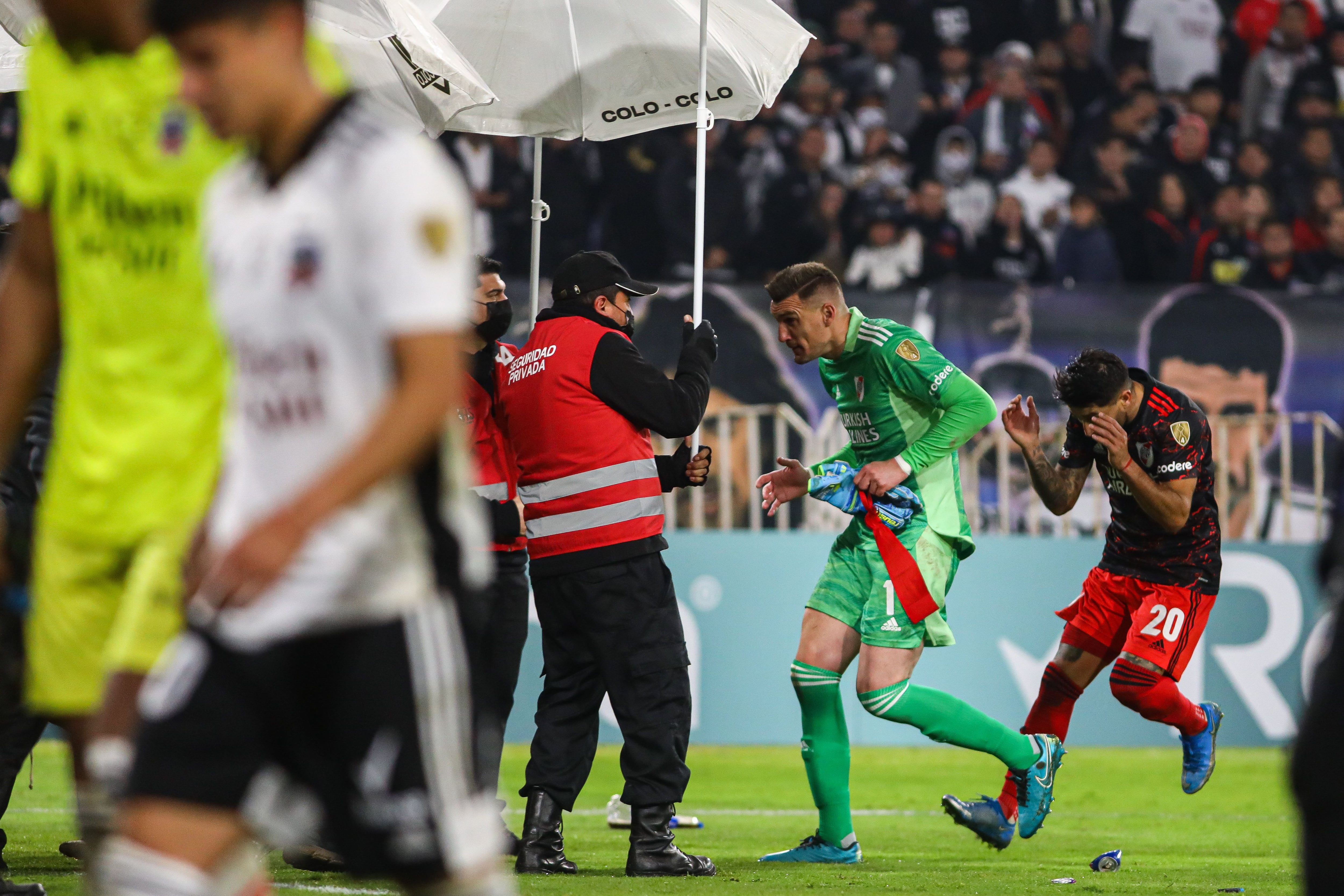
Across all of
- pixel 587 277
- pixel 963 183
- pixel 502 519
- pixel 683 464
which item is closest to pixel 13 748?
pixel 502 519

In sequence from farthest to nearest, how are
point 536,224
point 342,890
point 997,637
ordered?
point 997,637 < point 536,224 < point 342,890

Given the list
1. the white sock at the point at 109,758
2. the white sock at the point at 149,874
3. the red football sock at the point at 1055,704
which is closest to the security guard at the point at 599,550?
the red football sock at the point at 1055,704

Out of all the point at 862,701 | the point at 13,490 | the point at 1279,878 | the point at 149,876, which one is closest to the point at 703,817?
the point at 862,701

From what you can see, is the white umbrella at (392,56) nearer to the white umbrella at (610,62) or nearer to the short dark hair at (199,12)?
the white umbrella at (610,62)

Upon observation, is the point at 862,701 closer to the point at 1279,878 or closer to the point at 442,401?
the point at 1279,878

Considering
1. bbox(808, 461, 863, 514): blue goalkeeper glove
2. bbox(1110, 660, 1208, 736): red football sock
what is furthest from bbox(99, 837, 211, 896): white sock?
bbox(1110, 660, 1208, 736): red football sock

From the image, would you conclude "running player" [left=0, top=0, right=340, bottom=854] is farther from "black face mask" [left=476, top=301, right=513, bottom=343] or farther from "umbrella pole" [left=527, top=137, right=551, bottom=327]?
"umbrella pole" [left=527, top=137, right=551, bottom=327]

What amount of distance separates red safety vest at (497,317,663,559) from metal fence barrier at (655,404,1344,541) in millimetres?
4680

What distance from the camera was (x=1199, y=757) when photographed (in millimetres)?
7414

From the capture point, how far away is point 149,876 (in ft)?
7.58

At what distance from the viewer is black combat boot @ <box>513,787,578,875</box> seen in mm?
6219

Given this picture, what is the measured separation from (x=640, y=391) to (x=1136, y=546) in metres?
2.56

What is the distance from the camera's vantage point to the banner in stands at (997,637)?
1046 centimetres

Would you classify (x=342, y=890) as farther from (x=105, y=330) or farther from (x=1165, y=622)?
(x=1165, y=622)
